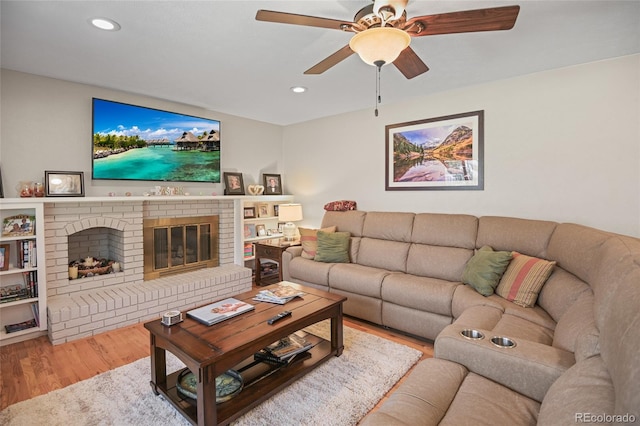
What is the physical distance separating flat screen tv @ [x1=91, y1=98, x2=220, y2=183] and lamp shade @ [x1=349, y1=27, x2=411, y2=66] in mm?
2935

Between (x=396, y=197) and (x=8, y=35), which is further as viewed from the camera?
(x=396, y=197)

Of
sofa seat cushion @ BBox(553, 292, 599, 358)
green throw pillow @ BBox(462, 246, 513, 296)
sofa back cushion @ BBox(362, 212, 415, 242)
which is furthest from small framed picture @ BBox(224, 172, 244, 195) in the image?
sofa seat cushion @ BBox(553, 292, 599, 358)

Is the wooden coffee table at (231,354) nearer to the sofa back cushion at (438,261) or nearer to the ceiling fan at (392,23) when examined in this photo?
the sofa back cushion at (438,261)

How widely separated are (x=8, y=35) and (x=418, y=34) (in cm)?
279

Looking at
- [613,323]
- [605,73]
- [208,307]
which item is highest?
[605,73]

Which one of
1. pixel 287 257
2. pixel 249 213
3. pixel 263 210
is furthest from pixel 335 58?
pixel 263 210

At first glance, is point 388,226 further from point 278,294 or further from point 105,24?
point 105,24

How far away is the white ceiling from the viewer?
191 centimetres

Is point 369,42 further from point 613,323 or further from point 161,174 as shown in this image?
point 161,174

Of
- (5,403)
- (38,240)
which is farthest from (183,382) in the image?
(38,240)

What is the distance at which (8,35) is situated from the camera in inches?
87.1

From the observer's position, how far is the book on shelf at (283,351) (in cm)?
219

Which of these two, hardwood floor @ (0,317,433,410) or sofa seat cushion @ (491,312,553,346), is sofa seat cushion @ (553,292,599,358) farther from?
hardwood floor @ (0,317,433,410)

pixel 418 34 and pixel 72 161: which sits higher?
pixel 418 34
